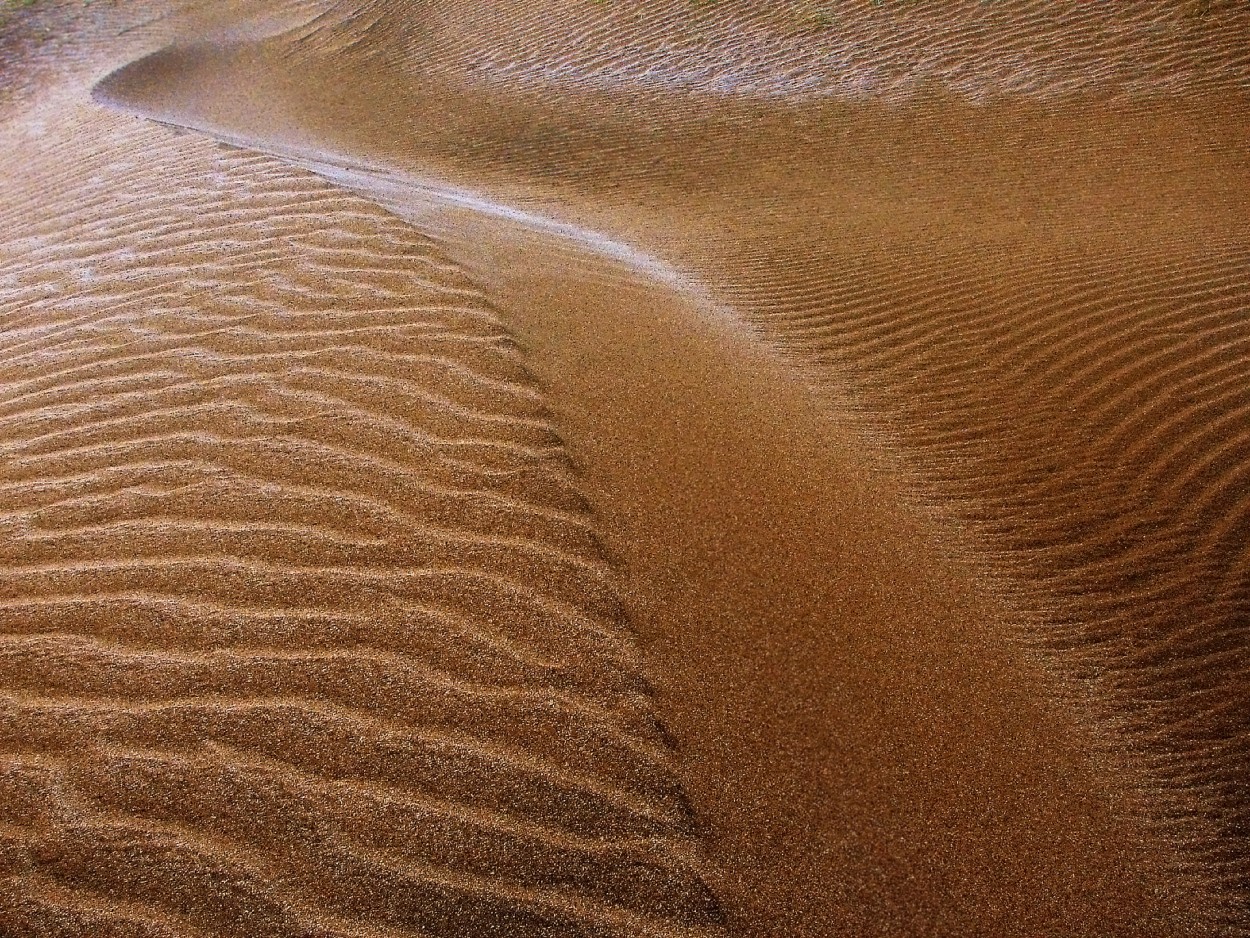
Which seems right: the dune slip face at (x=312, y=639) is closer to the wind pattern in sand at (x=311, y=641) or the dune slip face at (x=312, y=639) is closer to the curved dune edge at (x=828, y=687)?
the wind pattern in sand at (x=311, y=641)

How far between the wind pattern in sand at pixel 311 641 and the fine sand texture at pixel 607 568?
0.01 meters

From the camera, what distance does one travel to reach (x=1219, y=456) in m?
3.88

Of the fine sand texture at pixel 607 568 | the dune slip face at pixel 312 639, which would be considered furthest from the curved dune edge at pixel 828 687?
the dune slip face at pixel 312 639

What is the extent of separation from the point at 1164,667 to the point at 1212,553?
2.45 feet

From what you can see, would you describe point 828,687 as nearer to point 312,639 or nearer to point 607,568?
point 607,568

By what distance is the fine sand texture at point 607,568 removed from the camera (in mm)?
2184

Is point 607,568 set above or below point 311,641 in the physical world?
below

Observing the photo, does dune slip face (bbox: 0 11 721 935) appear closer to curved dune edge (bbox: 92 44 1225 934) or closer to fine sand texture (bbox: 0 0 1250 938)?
fine sand texture (bbox: 0 0 1250 938)

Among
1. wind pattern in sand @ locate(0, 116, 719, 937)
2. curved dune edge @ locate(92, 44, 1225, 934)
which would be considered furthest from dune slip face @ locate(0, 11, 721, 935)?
curved dune edge @ locate(92, 44, 1225, 934)

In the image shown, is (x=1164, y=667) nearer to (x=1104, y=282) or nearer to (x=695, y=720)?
(x=695, y=720)

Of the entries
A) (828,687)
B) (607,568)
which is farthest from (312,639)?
(828,687)

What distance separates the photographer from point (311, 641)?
8.61ft

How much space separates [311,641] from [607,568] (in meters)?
1.02

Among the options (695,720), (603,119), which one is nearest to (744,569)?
(695,720)
